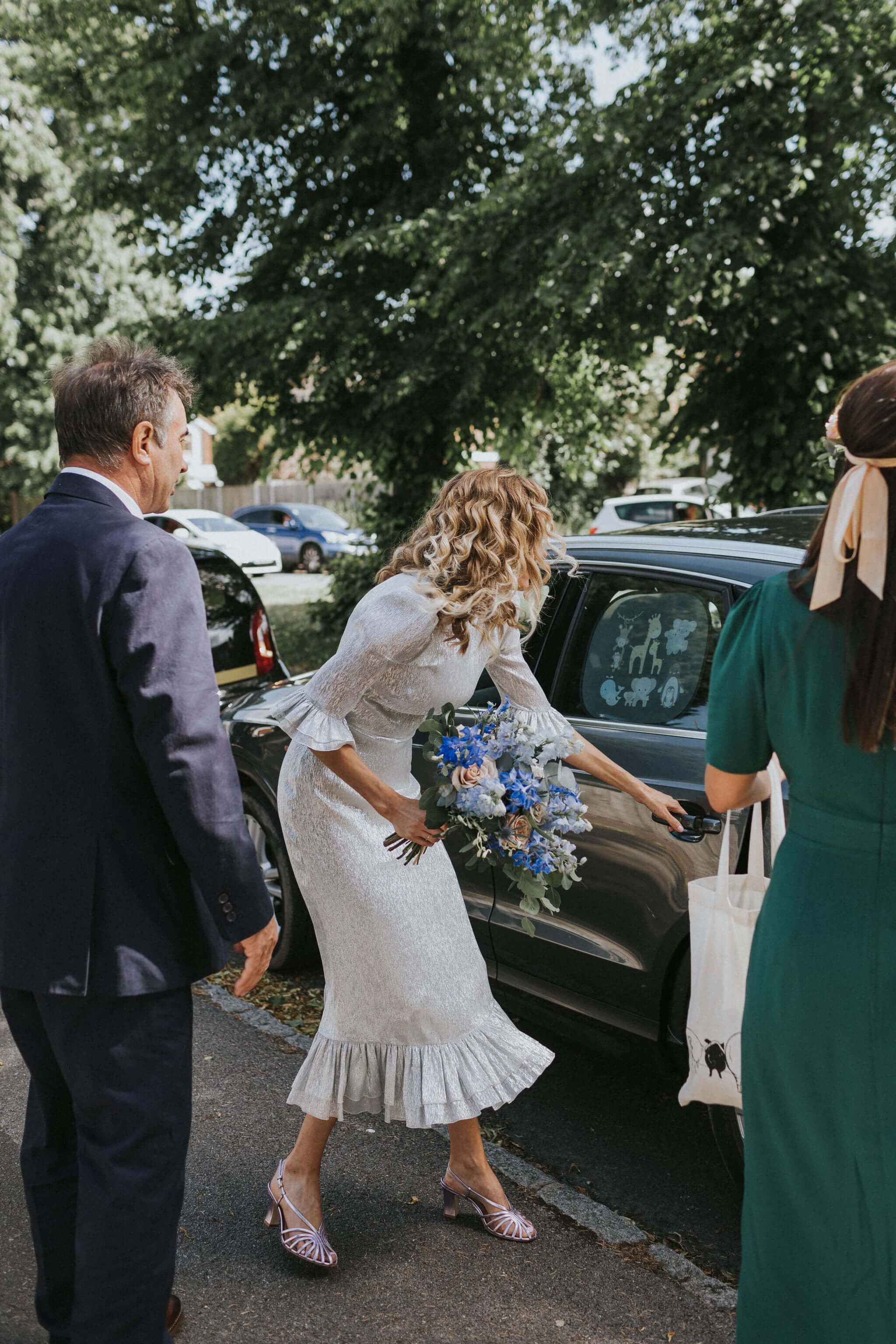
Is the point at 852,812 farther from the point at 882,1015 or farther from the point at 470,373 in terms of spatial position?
the point at 470,373

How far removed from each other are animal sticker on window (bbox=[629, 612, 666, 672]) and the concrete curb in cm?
148

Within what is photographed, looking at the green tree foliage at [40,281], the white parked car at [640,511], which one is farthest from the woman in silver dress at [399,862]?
the green tree foliage at [40,281]

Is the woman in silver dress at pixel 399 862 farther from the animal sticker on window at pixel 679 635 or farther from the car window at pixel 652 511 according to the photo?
the car window at pixel 652 511

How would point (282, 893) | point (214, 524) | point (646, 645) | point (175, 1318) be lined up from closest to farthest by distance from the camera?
point (175, 1318) → point (646, 645) → point (282, 893) → point (214, 524)

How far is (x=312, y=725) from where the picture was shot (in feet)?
Answer: 9.02

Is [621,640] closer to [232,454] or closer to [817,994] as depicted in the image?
[817,994]

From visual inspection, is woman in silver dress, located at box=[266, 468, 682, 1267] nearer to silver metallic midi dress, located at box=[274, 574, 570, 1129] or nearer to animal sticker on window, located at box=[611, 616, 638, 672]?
silver metallic midi dress, located at box=[274, 574, 570, 1129]

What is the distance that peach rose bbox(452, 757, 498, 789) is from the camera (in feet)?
8.37

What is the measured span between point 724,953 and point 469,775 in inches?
25.9

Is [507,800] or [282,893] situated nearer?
[507,800]

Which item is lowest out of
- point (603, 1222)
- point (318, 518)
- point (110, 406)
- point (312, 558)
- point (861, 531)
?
point (312, 558)

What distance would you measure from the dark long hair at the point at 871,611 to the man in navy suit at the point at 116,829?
3.51 ft

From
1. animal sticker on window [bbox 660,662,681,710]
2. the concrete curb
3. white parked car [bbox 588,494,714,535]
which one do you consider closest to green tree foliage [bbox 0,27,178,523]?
white parked car [bbox 588,494,714,535]

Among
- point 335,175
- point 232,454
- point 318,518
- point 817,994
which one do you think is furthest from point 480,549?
point 232,454
